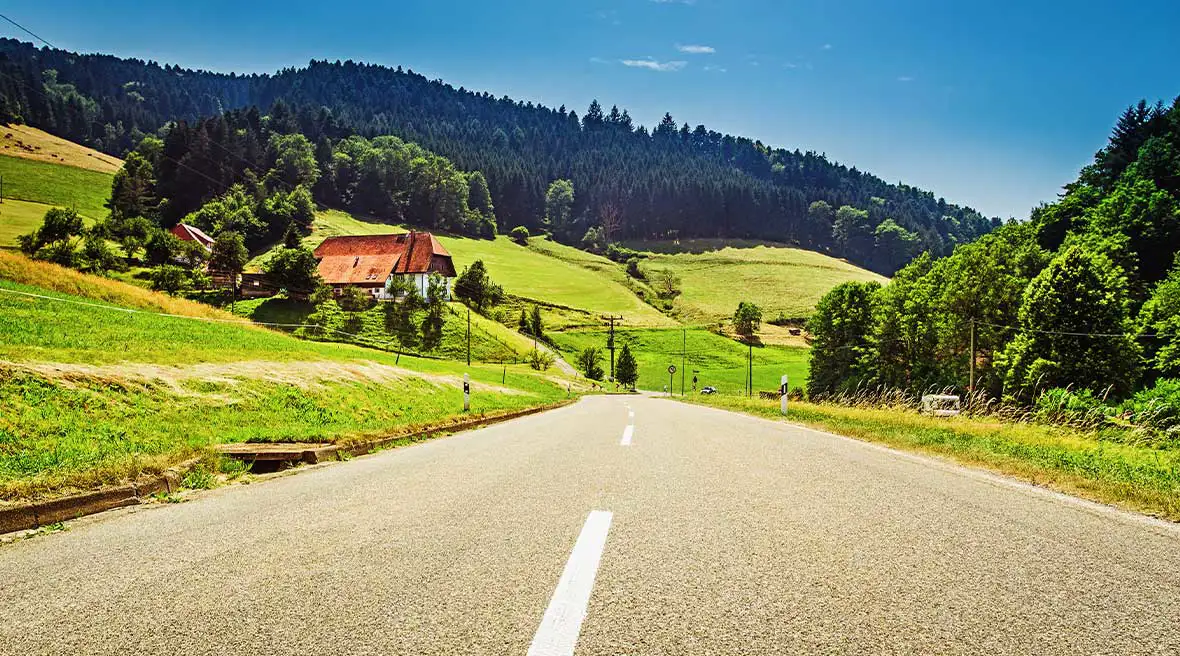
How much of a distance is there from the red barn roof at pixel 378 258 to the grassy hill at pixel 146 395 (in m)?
84.1

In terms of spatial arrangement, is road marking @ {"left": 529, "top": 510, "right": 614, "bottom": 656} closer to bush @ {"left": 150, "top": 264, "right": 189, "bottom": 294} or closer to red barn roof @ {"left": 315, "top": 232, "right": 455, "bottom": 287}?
bush @ {"left": 150, "top": 264, "right": 189, "bottom": 294}

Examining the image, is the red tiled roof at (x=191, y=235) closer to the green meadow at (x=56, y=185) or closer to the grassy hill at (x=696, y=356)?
the green meadow at (x=56, y=185)

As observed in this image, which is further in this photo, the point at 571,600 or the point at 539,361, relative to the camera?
the point at 539,361

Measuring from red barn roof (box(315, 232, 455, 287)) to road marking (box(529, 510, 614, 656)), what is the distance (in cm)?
10569

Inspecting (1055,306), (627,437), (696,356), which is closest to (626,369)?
(696,356)

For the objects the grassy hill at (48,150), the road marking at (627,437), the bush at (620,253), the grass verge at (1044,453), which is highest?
the grassy hill at (48,150)

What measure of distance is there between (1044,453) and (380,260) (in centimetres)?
11093

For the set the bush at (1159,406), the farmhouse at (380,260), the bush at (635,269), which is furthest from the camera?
the bush at (635,269)

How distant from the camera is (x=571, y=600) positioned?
3121 millimetres

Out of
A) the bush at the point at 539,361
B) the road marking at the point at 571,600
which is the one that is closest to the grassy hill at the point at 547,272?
the bush at the point at 539,361

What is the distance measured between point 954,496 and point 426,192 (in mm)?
177674

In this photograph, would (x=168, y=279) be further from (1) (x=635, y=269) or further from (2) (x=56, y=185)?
(1) (x=635, y=269)

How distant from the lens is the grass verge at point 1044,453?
6195 millimetres

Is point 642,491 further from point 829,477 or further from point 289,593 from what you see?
point 289,593
